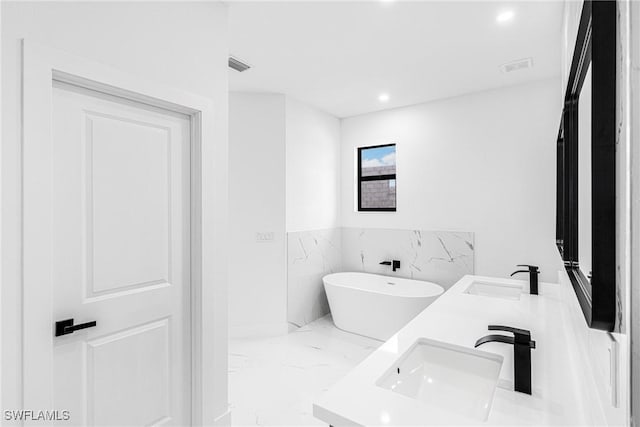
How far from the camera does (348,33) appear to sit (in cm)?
231

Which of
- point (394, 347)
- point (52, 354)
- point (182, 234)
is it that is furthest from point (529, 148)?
point (52, 354)

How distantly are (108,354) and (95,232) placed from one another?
1.87 feet

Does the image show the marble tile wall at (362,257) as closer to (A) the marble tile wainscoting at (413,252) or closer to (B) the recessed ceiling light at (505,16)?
(A) the marble tile wainscoting at (413,252)

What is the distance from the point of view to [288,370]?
9.08 ft

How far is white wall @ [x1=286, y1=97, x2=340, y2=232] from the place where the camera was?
366 cm

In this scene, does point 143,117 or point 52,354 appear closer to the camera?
point 52,354

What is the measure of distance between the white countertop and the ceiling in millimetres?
1794

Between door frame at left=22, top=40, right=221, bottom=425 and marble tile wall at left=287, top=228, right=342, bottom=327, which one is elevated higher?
door frame at left=22, top=40, right=221, bottom=425

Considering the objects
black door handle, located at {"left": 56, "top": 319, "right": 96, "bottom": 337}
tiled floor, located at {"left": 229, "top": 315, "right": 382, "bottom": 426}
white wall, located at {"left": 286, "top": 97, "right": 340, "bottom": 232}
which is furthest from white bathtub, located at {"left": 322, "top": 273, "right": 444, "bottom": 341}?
black door handle, located at {"left": 56, "top": 319, "right": 96, "bottom": 337}

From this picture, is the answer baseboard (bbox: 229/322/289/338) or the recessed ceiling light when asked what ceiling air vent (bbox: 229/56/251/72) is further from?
baseboard (bbox: 229/322/289/338)

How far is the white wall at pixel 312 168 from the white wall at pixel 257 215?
0.15 m

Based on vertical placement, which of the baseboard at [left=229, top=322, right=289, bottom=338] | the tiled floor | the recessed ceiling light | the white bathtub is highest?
the recessed ceiling light

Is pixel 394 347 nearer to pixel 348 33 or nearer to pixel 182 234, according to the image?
pixel 182 234

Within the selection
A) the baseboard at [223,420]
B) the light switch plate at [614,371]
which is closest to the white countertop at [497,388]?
the light switch plate at [614,371]
